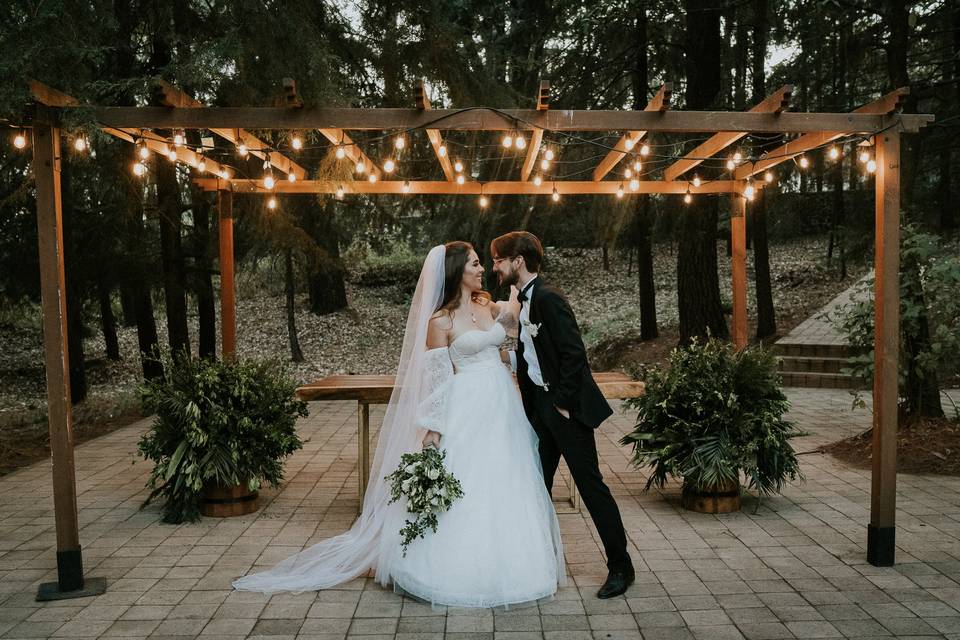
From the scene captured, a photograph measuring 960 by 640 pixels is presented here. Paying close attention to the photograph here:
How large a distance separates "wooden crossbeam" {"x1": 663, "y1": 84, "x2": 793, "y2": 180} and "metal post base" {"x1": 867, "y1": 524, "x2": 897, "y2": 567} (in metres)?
2.63

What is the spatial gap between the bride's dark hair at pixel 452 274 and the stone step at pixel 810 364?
10108 millimetres

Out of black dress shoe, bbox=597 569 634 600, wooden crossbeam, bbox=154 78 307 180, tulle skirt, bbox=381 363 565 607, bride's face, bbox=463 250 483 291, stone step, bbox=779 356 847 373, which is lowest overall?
stone step, bbox=779 356 847 373

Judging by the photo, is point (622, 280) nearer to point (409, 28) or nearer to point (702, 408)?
point (409, 28)

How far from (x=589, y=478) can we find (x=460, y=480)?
0.71 metres

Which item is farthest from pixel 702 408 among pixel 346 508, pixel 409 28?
pixel 409 28

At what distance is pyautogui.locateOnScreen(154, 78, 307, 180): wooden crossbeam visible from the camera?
15.1 feet

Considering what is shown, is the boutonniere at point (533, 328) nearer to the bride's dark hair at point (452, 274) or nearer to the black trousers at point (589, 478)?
the black trousers at point (589, 478)

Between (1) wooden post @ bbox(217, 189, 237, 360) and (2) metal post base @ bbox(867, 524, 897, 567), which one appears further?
(1) wooden post @ bbox(217, 189, 237, 360)

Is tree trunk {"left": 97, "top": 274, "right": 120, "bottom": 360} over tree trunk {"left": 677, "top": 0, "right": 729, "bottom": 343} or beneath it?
beneath

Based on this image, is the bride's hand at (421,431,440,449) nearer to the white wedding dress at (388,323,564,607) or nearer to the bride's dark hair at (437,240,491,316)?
the white wedding dress at (388,323,564,607)

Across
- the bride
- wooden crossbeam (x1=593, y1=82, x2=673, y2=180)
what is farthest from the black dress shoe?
wooden crossbeam (x1=593, y1=82, x2=673, y2=180)

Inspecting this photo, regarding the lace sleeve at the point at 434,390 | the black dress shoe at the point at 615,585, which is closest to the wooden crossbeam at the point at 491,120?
the lace sleeve at the point at 434,390

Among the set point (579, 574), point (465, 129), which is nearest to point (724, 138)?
point (465, 129)

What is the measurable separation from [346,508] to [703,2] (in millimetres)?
9910
